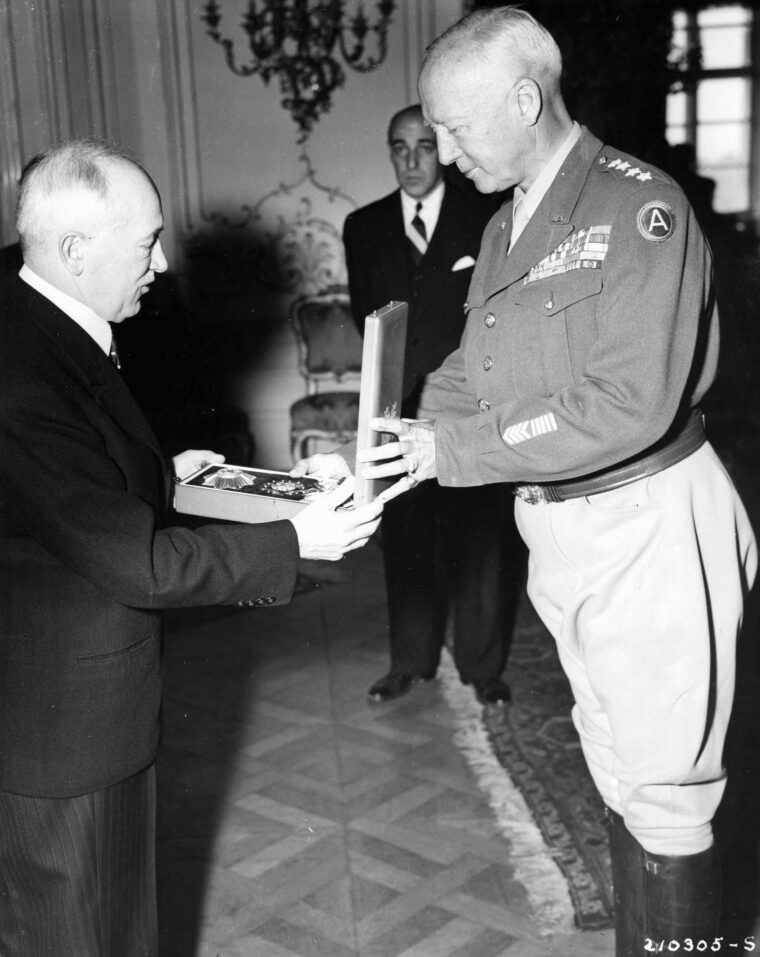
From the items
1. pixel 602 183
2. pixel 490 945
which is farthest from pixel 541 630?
pixel 602 183

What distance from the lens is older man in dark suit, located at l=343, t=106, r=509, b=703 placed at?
12.4 feet

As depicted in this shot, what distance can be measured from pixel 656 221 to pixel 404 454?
58 cm

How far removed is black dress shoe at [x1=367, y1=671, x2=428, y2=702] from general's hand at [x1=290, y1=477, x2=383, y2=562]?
6.94 feet

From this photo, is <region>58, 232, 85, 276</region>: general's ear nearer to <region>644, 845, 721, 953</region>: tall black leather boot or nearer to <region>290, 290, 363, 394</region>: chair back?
<region>644, 845, 721, 953</region>: tall black leather boot

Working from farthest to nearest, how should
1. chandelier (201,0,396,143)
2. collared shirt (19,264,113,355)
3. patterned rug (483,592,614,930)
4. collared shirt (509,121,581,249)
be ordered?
chandelier (201,0,396,143) → patterned rug (483,592,614,930) → collared shirt (509,121,581,249) → collared shirt (19,264,113,355)

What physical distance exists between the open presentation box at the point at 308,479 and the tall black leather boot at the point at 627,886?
0.81m

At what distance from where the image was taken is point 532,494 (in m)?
2.06

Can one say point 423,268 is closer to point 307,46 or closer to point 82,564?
point 82,564

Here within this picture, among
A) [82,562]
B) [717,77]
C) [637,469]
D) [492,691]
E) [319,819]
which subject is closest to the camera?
[82,562]

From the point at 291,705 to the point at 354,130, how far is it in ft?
14.1

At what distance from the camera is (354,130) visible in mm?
6941

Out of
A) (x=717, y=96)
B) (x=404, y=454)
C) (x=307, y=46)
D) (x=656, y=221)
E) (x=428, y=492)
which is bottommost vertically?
(x=428, y=492)

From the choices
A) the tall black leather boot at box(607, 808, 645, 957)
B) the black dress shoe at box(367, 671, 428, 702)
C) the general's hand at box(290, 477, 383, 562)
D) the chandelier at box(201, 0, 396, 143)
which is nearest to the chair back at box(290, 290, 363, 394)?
the chandelier at box(201, 0, 396, 143)

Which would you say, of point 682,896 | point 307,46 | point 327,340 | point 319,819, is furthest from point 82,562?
point 307,46
